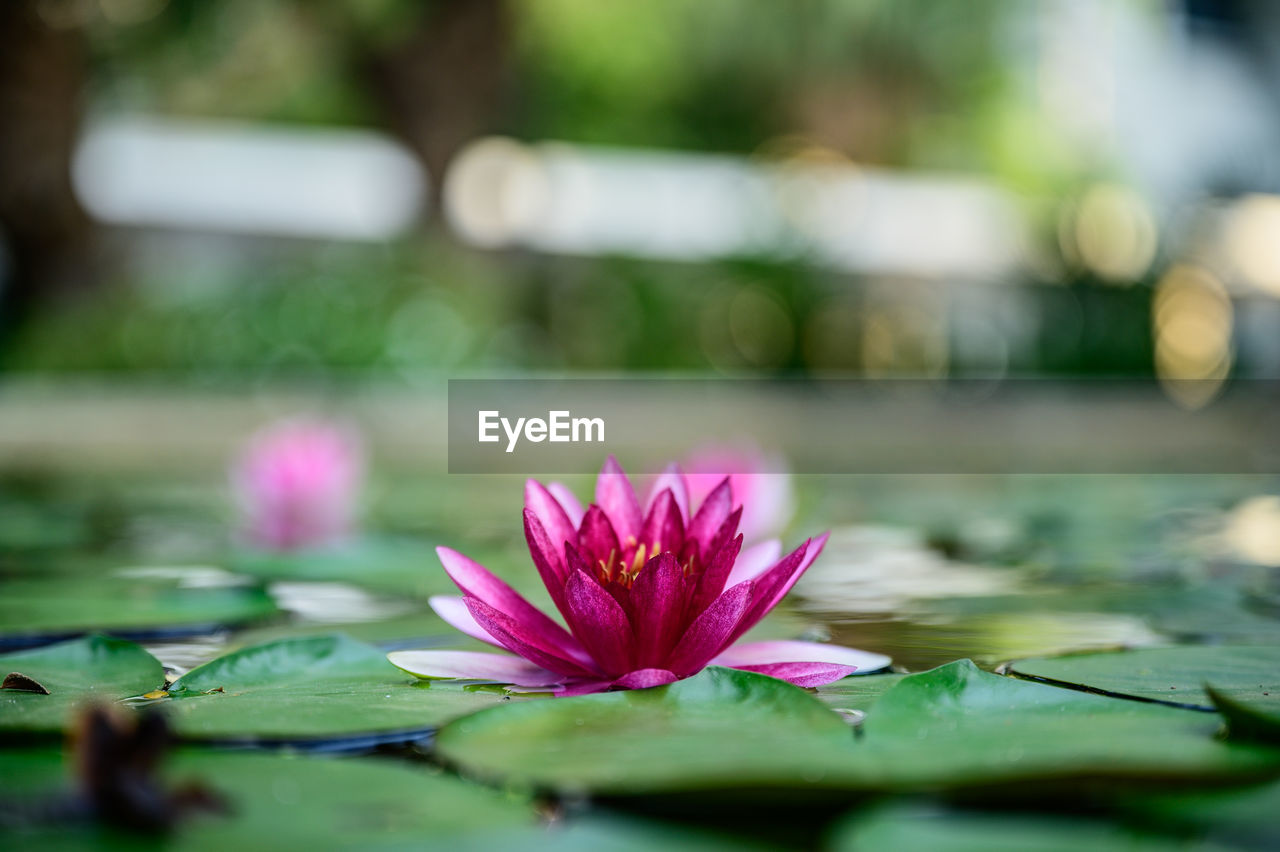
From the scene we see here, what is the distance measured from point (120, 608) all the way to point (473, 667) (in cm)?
59

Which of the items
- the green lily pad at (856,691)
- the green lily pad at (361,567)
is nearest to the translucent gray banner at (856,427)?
the green lily pad at (361,567)

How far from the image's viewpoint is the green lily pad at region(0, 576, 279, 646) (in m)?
1.10

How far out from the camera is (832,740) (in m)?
0.62

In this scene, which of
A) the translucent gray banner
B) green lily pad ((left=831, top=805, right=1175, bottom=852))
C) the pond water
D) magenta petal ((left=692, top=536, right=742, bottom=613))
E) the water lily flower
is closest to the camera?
green lily pad ((left=831, top=805, right=1175, bottom=852))

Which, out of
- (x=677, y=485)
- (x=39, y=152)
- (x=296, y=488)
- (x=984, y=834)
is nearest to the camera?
(x=984, y=834)

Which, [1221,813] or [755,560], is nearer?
[1221,813]

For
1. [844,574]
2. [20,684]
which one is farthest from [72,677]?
[844,574]

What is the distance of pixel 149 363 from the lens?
18.3ft

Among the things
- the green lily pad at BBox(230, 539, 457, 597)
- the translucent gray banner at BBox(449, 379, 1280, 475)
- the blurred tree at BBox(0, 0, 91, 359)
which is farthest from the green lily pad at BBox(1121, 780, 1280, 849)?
the blurred tree at BBox(0, 0, 91, 359)

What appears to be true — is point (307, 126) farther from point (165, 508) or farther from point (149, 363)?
point (165, 508)

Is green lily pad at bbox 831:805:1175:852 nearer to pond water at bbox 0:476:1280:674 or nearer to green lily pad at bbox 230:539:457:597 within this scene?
pond water at bbox 0:476:1280:674

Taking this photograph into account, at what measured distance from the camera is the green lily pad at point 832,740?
56cm

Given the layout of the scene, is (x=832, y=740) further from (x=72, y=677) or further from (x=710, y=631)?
(x=72, y=677)

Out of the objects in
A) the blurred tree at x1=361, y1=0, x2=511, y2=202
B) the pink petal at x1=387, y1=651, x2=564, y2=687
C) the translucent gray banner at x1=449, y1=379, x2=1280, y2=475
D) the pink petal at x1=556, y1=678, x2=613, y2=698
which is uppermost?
the blurred tree at x1=361, y1=0, x2=511, y2=202
